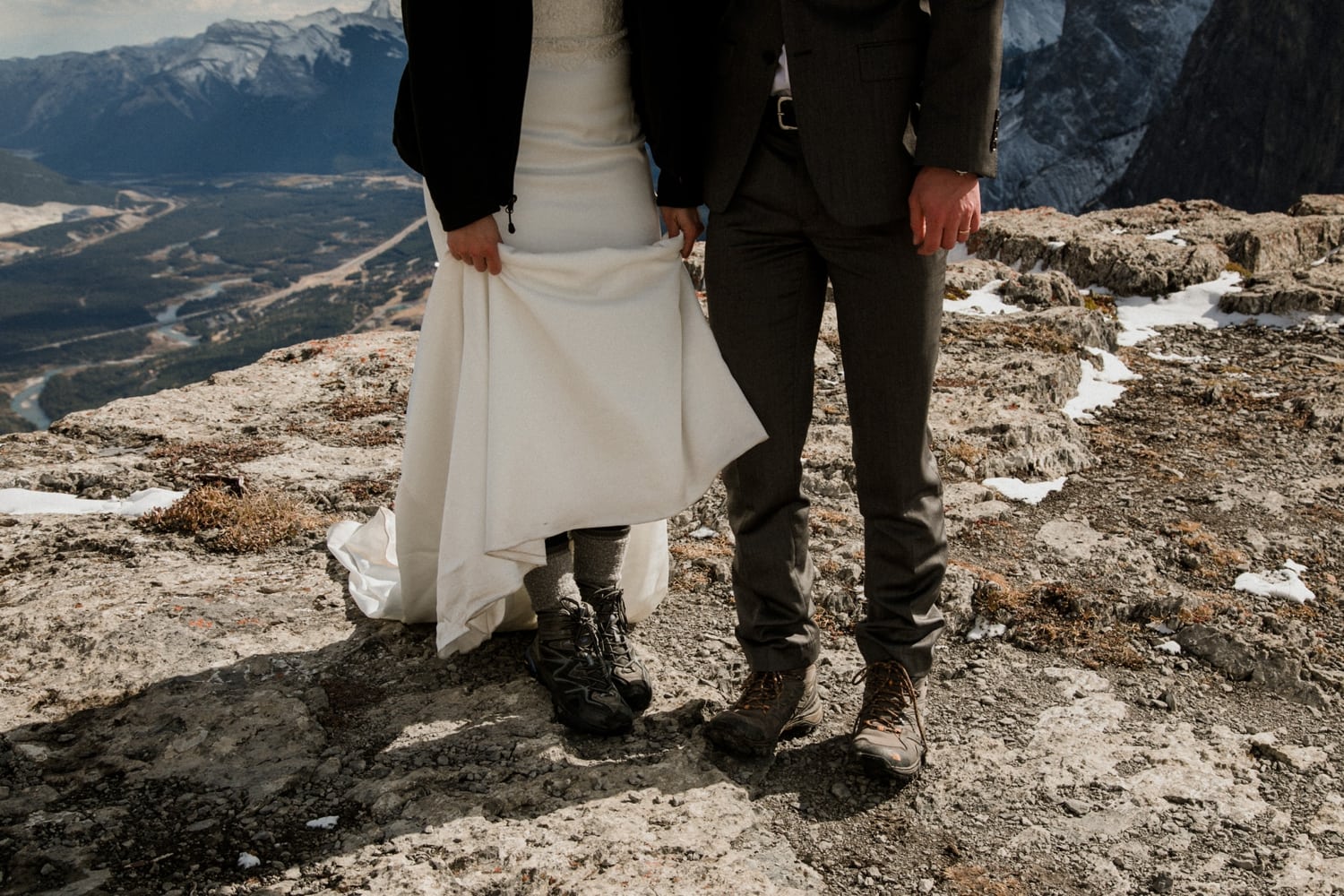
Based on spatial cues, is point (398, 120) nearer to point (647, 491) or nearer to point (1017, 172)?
point (647, 491)

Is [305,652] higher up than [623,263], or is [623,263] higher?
[623,263]

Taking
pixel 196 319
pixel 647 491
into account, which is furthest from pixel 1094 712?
pixel 196 319

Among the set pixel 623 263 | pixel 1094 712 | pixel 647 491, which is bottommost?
pixel 1094 712

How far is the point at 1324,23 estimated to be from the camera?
51.9m

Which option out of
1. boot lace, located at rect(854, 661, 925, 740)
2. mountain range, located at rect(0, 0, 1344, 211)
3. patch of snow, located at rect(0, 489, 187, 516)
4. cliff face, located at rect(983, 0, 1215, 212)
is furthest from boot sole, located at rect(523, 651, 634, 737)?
cliff face, located at rect(983, 0, 1215, 212)

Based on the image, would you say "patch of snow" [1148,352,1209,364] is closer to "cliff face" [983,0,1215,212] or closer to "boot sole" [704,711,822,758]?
"boot sole" [704,711,822,758]

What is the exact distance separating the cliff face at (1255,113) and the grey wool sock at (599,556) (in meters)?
58.2

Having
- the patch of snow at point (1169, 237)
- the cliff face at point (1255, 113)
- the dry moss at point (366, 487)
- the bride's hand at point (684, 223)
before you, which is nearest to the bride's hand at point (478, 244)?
the bride's hand at point (684, 223)

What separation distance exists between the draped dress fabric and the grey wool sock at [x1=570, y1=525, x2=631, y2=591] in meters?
0.24

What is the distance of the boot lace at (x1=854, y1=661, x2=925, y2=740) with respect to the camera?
8.29ft

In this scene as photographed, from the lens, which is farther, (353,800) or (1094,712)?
(1094,712)

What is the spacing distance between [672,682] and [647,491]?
711 millimetres

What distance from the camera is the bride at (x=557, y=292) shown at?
2.34 m

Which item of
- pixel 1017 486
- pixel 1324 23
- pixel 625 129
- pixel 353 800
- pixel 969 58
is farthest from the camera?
pixel 1324 23
